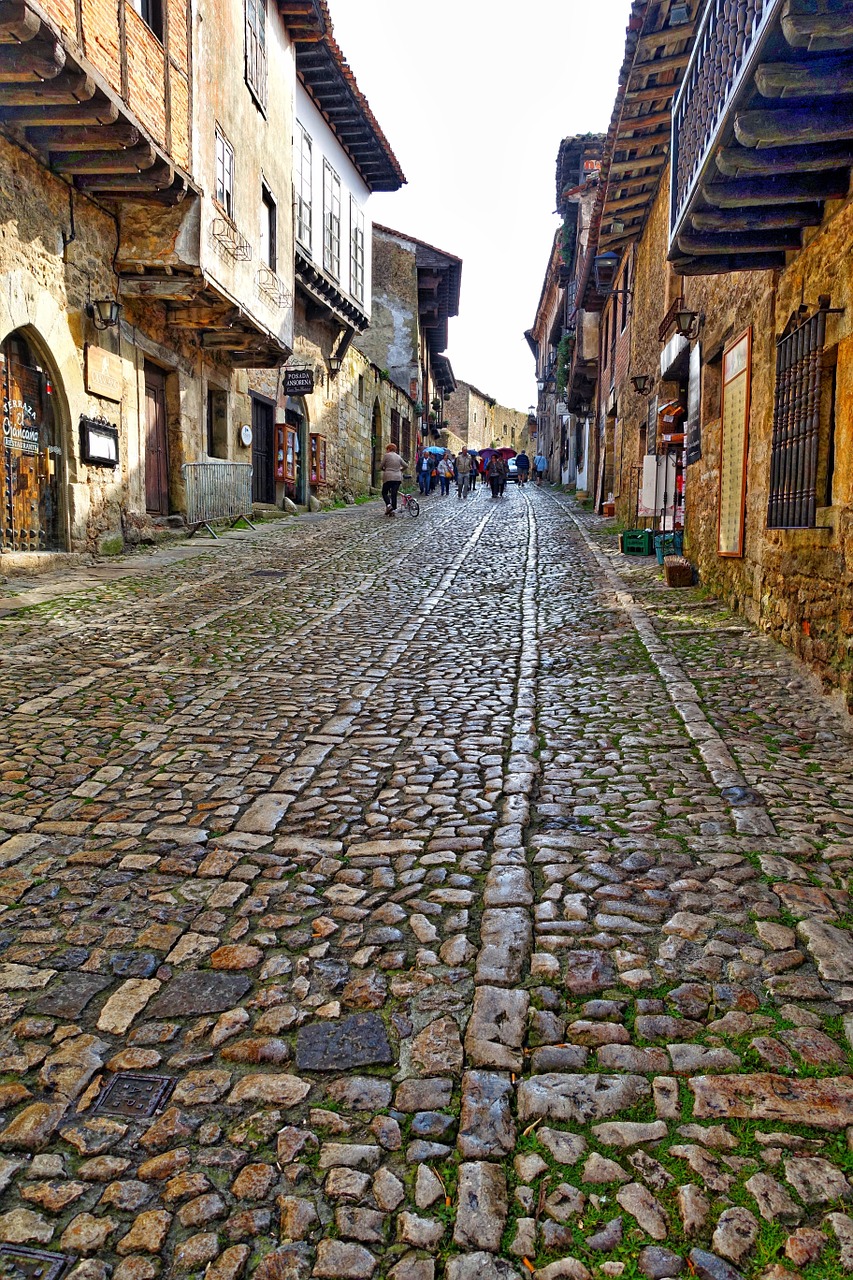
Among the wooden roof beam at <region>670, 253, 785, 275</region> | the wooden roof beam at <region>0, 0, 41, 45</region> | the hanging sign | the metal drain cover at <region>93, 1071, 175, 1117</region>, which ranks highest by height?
the wooden roof beam at <region>0, 0, 41, 45</region>

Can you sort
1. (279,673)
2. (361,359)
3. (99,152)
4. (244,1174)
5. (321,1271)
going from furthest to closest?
(361,359), (99,152), (279,673), (244,1174), (321,1271)

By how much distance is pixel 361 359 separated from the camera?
88.1 feet

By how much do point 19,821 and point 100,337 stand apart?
371 inches

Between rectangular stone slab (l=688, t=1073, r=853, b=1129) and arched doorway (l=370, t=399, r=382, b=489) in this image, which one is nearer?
rectangular stone slab (l=688, t=1073, r=853, b=1129)

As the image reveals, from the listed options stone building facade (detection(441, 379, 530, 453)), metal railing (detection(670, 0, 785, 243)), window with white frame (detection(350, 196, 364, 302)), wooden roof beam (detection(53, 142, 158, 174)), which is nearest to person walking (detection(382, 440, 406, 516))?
window with white frame (detection(350, 196, 364, 302))

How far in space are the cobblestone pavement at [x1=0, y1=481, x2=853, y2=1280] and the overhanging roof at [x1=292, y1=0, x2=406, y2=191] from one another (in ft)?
55.5

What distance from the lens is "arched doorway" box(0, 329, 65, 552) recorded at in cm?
984

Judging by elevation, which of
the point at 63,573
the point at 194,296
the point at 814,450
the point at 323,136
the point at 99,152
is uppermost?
the point at 323,136

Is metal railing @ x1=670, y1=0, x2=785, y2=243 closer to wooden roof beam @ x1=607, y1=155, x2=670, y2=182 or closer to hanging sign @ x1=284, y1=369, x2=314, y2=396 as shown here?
wooden roof beam @ x1=607, y1=155, x2=670, y2=182

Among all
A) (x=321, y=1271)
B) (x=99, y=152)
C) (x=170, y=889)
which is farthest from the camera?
(x=99, y=152)

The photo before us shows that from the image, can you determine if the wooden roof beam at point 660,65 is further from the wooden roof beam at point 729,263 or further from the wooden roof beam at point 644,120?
the wooden roof beam at point 729,263

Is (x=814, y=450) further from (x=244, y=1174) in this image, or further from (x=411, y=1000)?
(x=244, y=1174)

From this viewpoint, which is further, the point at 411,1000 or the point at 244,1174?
the point at 411,1000

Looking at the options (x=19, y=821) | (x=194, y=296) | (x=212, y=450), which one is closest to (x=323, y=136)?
(x=212, y=450)
